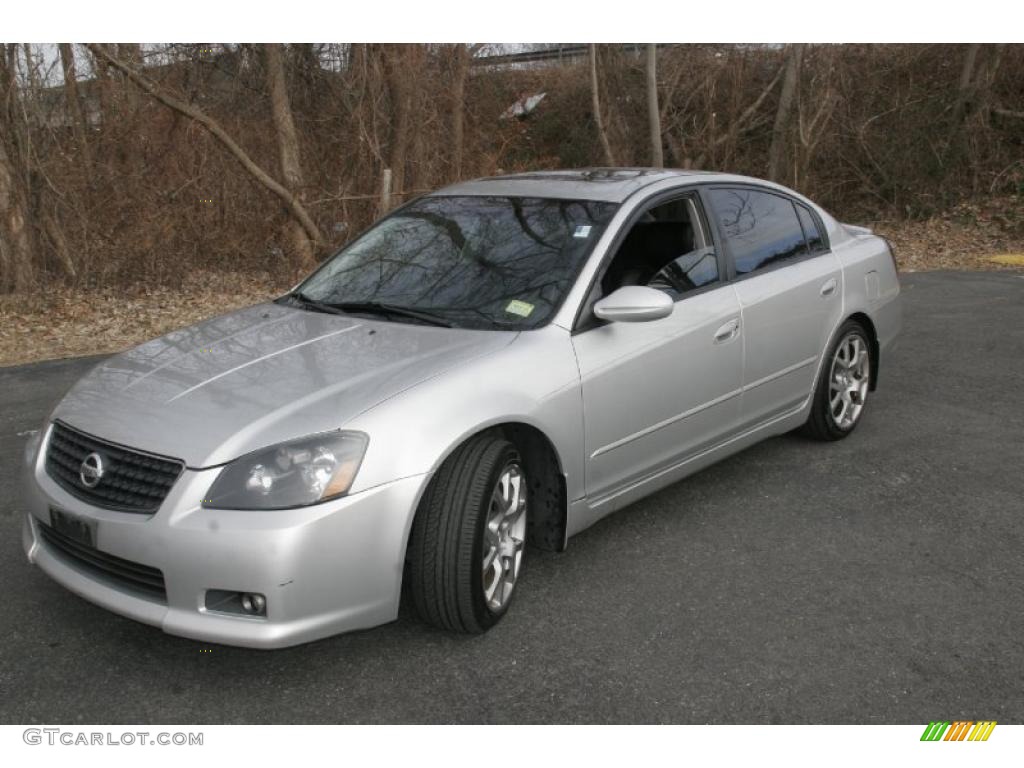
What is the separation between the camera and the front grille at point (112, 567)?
3.16 metres

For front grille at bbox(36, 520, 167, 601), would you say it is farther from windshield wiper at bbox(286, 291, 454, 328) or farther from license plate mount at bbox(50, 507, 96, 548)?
windshield wiper at bbox(286, 291, 454, 328)

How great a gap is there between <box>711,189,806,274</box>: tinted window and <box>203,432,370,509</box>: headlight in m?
2.42

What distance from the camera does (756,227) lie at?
16.8 ft

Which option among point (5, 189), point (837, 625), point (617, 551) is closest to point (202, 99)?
point (5, 189)

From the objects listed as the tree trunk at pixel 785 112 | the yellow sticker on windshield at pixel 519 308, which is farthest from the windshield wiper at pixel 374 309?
the tree trunk at pixel 785 112

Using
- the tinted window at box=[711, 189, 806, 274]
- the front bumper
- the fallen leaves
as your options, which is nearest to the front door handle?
the tinted window at box=[711, 189, 806, 274]

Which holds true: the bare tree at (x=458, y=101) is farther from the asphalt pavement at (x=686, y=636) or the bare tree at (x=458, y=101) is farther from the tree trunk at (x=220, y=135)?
the asphalt pavement at (x=686, y=636)

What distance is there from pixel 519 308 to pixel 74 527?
1773 mm

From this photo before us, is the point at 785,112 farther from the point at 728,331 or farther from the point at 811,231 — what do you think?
the point at 728,331

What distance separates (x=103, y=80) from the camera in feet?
38.6

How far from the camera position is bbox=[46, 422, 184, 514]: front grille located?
3.17 metres

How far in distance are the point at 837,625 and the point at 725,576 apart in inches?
20.9
